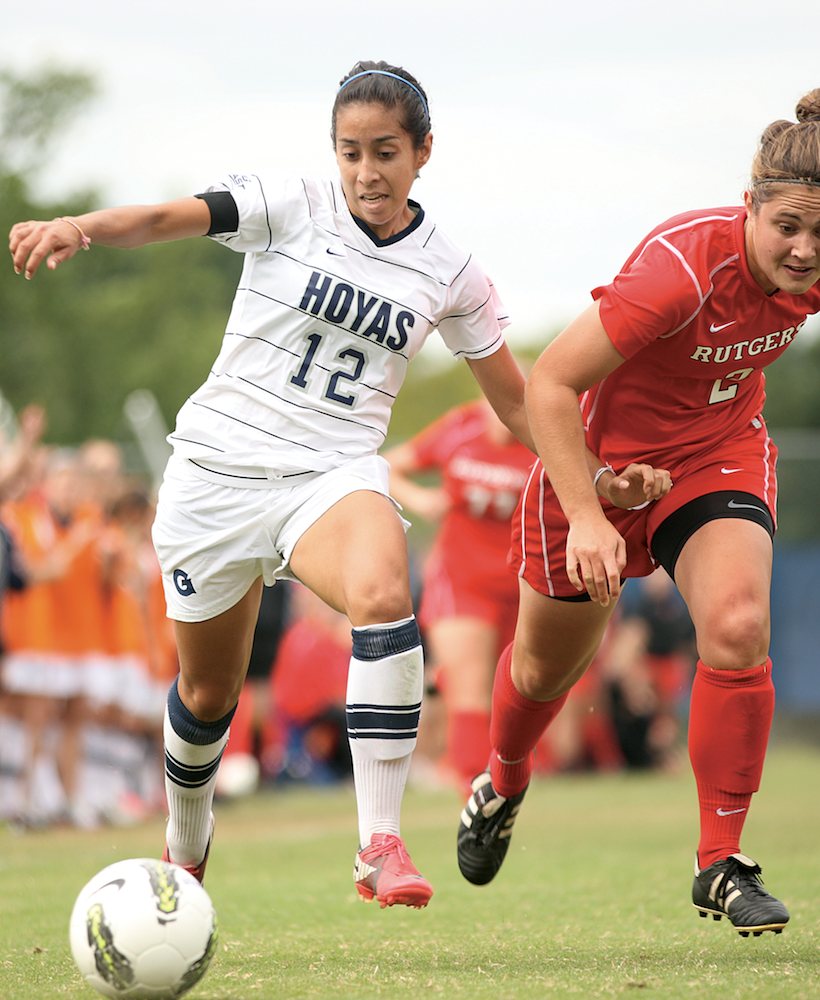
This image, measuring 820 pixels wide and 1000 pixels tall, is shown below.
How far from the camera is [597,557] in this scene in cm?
410

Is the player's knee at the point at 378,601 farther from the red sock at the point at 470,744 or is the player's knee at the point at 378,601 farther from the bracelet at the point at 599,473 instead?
the red sock at the point at 470,744

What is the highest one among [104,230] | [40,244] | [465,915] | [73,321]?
[73,321]

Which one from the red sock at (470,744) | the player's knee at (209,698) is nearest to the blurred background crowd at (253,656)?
the red sock at (470,744)

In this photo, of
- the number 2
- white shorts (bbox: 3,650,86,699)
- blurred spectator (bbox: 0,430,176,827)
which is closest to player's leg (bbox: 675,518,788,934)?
the number 2

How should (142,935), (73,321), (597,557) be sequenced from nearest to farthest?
(142,935), (597,557), (73,321)

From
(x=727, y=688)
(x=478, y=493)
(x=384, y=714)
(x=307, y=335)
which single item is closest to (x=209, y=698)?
(x=384, y=714)

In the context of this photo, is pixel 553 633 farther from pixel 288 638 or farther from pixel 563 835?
pixel 288 638

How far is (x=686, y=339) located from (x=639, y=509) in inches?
25.8

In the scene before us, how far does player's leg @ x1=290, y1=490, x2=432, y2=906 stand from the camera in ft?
13.1

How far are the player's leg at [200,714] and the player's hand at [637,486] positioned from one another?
4.04 feet

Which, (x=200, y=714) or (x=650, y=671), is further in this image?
(x=650, y=671)

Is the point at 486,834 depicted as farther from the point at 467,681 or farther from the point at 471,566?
the point at 471,566

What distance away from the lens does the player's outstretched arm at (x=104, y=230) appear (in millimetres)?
3869

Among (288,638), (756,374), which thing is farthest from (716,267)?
(288,638)
